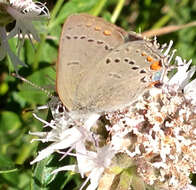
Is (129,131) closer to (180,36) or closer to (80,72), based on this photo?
(80,72)

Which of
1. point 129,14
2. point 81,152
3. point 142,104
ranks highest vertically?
point 142,104

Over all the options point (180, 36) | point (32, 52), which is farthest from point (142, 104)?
point (180, 36)

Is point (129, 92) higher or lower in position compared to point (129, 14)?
higher

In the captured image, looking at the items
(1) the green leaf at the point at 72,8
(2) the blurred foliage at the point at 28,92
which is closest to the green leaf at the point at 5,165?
(2) the blurred foliage at the point at 28,92

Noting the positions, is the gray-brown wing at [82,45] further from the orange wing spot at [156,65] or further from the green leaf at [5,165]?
the green leaf at [5,165]

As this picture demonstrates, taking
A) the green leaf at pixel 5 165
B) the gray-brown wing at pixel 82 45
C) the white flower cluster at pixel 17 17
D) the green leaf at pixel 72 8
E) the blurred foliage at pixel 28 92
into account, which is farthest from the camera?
the green leaf at pixel 72 8

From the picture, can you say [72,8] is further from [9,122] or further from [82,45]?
[82,45]

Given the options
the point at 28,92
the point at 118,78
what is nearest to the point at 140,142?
the point at 118,78

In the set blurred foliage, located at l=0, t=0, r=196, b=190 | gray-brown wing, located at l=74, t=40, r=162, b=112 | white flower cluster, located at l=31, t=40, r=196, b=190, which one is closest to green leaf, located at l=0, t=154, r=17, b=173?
blurred foliage, located at l=0, t=0, r=196, b=190
